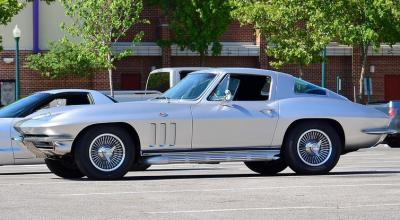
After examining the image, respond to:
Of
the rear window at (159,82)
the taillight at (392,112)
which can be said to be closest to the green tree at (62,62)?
the rear window at (159,82)

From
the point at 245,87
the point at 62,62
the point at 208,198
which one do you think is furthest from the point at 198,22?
the point at 208,198

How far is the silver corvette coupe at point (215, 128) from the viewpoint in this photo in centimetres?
1622

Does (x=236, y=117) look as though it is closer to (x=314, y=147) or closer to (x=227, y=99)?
(x=227, y=99)

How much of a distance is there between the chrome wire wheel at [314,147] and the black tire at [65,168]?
10.8 feet

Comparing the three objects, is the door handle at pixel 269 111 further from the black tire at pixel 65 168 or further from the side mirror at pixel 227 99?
the black tire at pixel 65 168

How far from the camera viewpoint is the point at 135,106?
53.9 feet

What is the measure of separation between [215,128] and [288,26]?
3258cm

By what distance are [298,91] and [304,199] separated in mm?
4918

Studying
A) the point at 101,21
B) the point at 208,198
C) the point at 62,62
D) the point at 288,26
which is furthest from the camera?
the point at 62,62

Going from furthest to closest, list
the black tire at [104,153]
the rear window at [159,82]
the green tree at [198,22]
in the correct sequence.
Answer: the green tree at [198,22] → the rear window at [159,82] → the black tire at [104,153]

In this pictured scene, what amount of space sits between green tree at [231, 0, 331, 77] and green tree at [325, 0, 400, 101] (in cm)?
117

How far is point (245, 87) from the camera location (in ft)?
56.7

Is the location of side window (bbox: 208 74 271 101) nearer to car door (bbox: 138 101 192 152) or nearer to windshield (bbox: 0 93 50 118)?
car door (bbox: 138 101 192 152)

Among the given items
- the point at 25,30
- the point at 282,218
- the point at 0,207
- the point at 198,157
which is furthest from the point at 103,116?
the point at 25,30
